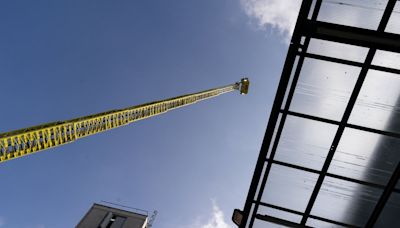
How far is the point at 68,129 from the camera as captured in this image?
19.7 meters

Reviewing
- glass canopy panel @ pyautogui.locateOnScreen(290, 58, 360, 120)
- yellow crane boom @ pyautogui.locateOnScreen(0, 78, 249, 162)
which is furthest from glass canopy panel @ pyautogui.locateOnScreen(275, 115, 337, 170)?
yellow crane boom @ pyautogui.locateOnScreen(0, 78, 249, 162)

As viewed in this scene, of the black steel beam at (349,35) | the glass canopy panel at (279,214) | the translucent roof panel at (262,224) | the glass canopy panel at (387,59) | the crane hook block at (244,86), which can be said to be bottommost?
the translucent roof panel at (262,224)

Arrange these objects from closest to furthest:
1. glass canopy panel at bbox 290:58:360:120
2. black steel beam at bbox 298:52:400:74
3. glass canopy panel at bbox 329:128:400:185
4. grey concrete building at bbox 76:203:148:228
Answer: black steel beam at bbox 298:52:400:74 → glass canopy panel at bbox 290:58:360:120 → glass canopy panel at bbox 329:128:400:185 → grey concrete building at bbox 76:203:148:228

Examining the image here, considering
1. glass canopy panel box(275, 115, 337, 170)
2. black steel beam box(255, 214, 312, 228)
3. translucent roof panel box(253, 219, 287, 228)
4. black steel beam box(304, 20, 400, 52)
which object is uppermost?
black steel beam box(304, 20, 400, 52)

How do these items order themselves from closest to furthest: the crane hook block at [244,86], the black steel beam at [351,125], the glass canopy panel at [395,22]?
the glass canopy panel at [395,22] → the black steel beam at [351,125] → the crane hook block at [244,86]

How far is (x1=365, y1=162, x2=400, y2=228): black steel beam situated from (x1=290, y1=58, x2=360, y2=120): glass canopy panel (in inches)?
75.6

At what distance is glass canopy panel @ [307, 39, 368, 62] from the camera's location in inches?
288

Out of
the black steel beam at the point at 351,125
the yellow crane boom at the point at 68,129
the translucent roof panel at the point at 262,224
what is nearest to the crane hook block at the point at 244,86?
the yellow crane boom at the point at 68,129

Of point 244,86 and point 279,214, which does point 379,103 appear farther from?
point 244,86

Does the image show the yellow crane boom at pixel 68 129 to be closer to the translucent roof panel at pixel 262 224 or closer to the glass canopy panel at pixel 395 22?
the translucent roof panel at pixel 262 224

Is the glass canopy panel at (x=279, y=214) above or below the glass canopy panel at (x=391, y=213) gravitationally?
below

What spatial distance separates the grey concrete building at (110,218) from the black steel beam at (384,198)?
33.4m

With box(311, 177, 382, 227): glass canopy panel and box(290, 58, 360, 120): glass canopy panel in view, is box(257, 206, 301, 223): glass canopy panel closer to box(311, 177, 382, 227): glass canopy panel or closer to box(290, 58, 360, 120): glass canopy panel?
box(311, 177, 382, 227): glass canopy panel

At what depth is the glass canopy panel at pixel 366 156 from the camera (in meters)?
8.09
